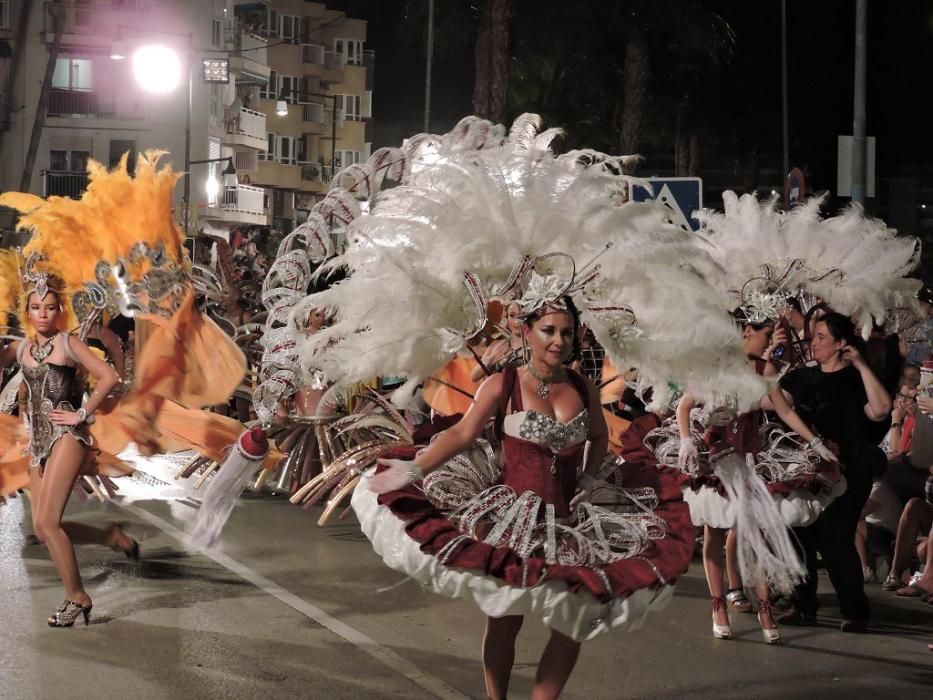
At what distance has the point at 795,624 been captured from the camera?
9633 millimetres

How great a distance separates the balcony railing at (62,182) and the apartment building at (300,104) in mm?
29763

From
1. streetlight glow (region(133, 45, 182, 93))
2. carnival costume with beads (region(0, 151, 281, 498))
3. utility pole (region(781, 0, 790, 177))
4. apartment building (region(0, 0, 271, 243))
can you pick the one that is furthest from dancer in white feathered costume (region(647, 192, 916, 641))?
apartment building (region(0, 0, 271, 243))

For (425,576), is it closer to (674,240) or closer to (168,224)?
(674,240)

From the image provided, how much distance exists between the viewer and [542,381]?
22.0ft

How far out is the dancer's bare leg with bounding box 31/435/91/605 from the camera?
8.97 metres

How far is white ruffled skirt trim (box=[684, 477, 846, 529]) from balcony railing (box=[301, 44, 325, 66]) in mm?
93600

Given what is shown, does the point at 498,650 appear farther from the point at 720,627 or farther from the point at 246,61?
the point at 246,61

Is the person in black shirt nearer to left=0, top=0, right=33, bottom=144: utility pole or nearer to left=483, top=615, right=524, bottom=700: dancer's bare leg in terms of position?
left=483, top=615, right=524, bottom=700: dancer's bare leg

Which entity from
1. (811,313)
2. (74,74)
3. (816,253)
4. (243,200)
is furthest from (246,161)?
(811,313)

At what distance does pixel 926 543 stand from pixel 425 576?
18.2 feet

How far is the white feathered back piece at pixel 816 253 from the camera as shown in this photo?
38.7 feet

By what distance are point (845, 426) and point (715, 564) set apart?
123cm

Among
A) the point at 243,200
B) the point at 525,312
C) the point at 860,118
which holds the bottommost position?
the point at 525,312

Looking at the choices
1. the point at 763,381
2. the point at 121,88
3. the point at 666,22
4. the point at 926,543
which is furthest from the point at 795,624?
the point at 121,88
